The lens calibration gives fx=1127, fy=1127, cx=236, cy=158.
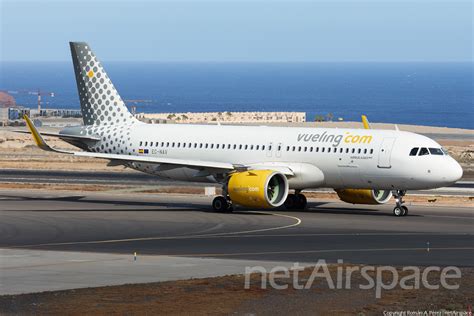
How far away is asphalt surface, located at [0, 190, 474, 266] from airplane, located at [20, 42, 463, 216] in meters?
1.36

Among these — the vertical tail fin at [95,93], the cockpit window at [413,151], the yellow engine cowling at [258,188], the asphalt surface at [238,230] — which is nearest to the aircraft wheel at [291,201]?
the asphalt surface at [238,230]

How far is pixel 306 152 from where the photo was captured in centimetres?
5566

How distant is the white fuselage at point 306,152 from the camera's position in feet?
175

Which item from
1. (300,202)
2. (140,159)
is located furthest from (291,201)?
(140,159)

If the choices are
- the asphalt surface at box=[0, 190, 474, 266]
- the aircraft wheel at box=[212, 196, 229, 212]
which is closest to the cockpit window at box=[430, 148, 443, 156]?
the asphalt surface at box=[0, 190, 474, 266]

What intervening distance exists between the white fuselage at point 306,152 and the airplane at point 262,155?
0.05m

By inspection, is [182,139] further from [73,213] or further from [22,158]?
[22,158]

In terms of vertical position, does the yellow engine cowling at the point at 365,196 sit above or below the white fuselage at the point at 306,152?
below

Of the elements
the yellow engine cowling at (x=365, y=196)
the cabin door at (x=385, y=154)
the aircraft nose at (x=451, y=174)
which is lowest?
the yellow engine cowling at (x=365, y=196)

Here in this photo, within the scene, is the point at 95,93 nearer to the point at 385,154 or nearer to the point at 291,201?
the point at 291,201

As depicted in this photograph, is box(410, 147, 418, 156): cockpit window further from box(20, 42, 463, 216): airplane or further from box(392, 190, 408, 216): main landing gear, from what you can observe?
box(392, 190, 408, 216): main landing gear

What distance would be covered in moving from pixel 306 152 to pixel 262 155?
2502 millimetres

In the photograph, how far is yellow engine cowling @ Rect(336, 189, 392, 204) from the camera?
187 ft

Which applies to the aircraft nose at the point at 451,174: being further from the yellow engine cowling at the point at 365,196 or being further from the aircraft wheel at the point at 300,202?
the aircraft wheel at the point at 300,202
